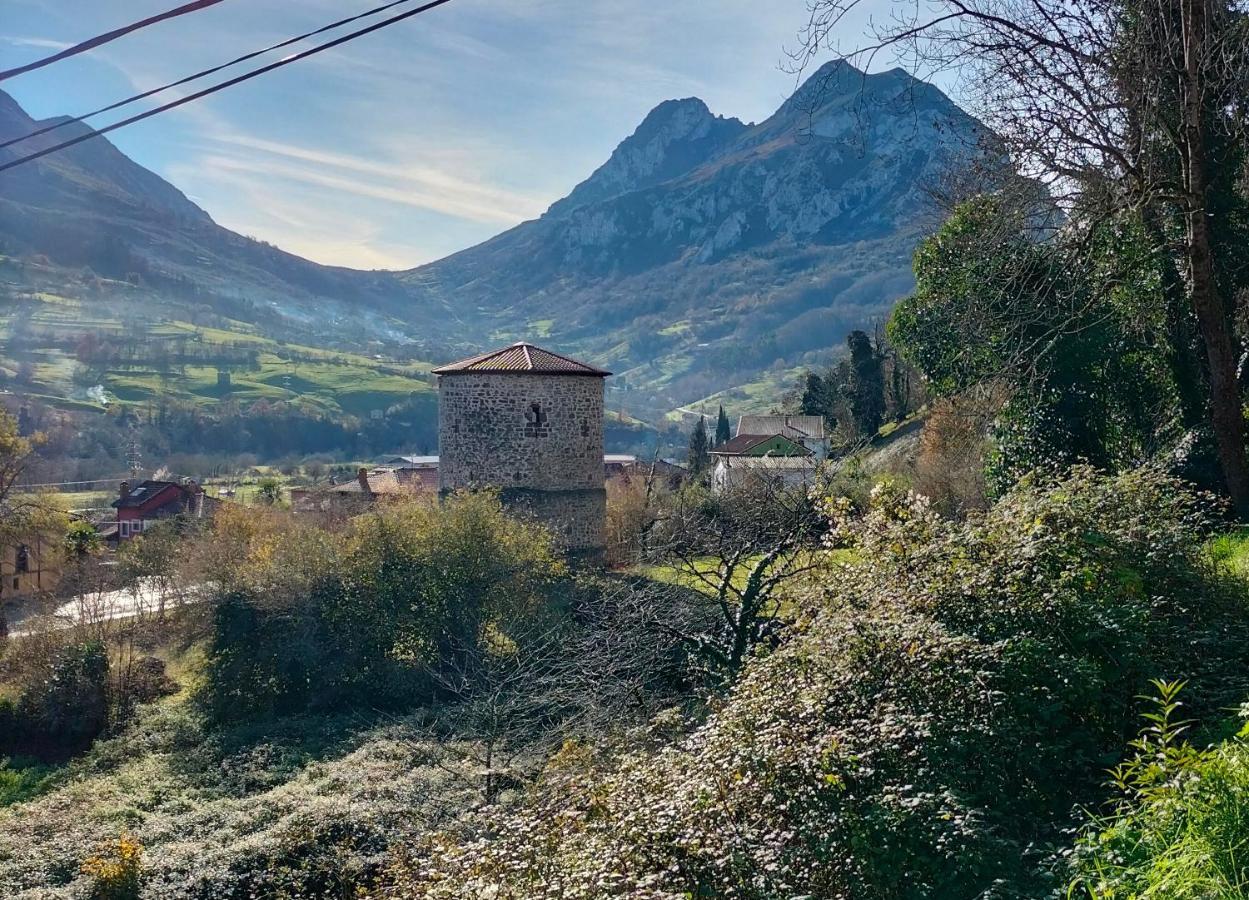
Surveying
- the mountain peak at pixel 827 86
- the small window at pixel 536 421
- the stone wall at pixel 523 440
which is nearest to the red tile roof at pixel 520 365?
the stone wall at pixel 523 440

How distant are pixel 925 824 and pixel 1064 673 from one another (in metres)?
1.47

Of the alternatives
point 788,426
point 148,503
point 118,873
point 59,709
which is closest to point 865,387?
point 788,426

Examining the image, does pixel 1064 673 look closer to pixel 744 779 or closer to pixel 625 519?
pixel 744 779

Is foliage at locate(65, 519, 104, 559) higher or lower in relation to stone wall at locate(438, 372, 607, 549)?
lower

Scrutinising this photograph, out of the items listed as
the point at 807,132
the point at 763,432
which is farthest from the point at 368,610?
the point at 763,432

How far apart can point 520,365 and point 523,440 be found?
1.83 m

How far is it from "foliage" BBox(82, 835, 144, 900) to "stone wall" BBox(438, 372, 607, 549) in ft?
40.0

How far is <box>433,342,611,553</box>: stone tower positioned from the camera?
2252cm

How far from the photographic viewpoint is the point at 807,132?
905cm

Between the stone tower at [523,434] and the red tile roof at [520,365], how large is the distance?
0.02 metres

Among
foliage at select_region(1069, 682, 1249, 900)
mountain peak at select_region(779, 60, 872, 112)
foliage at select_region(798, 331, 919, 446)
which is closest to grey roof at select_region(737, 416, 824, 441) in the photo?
foliage at select_region(798, 331, 919, 446)

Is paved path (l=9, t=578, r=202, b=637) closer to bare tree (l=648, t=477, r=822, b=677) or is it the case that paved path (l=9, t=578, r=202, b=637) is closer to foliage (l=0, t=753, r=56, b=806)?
foliage (l=0, t=753, r=56, b=806)

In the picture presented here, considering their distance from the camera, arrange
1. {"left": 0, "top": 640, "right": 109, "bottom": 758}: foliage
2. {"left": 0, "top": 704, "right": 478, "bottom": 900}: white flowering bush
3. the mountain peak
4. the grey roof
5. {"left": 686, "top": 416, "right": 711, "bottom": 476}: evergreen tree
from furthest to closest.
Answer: the grey roof → {"left": 686, "top": 416, "right": 711, "bottom": 476}: evergreen tree → {"left": 0, "top": 640, "right": 109, "bottom": 758}: foliage → {"left": 0, "top": 704, "right": 478, "bottom": 900}: white flowering bush → the mountain peak

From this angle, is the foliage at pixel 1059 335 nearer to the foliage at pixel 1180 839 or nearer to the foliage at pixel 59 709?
the foliage at pixel 1180 839
